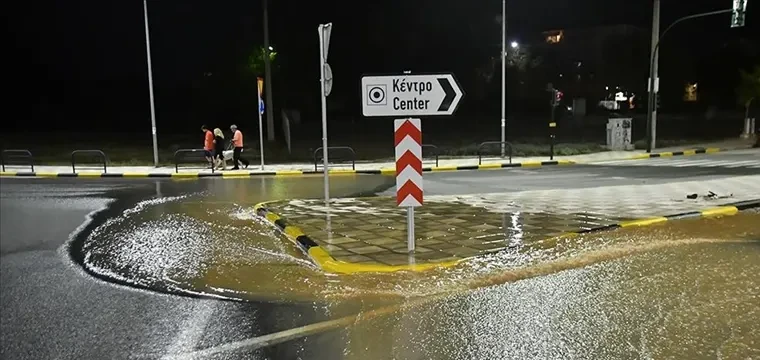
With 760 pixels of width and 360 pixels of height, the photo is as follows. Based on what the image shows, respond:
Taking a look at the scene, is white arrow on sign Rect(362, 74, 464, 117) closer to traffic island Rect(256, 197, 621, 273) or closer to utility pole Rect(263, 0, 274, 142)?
traffic island Rect(256, 197, 621, 273)

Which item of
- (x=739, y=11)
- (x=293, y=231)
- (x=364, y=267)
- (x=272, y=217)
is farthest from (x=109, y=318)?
(x=739, y=11)

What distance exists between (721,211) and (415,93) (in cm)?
692

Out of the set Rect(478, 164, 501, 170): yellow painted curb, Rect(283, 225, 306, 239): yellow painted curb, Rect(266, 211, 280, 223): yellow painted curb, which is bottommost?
Rect(283, 225, 306, 239): yellow painted curb

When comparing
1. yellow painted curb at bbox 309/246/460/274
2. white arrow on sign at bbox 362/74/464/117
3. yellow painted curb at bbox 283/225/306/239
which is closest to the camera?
yellow painted curb at bbox 309/246/460/274

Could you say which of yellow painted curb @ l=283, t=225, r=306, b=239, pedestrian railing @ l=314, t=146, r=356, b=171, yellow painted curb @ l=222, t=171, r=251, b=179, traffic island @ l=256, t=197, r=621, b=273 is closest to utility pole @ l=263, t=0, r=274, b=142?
pedestrian railing @ l=314, t=146, r=356, b=171

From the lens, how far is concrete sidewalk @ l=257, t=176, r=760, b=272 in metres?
8.17

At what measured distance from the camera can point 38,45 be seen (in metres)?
53.4

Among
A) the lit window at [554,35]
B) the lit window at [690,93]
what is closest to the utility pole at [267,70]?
the lit window at [690,93]

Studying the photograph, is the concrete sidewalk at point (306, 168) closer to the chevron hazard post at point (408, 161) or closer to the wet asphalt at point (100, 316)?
the wet asphalt at point (100, 316)

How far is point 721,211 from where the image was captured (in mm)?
11000

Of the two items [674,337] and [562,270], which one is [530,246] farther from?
[674,337]

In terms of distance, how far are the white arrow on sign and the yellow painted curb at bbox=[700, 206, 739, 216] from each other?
6024mm

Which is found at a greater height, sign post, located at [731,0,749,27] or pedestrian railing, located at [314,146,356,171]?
sign post, located at [731,0,749,27]

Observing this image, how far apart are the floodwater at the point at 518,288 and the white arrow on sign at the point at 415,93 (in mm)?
2077
